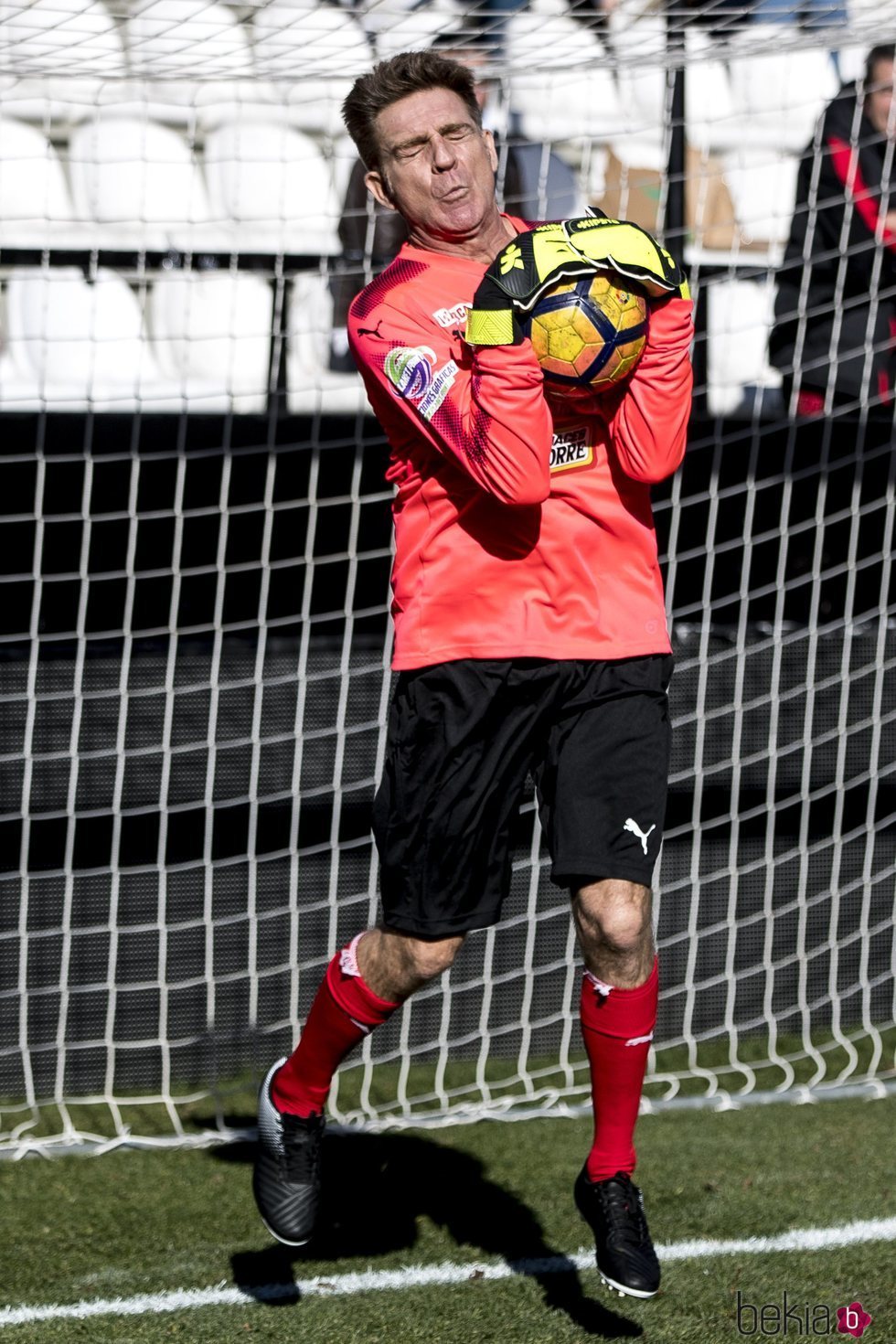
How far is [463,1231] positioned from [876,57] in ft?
12.7

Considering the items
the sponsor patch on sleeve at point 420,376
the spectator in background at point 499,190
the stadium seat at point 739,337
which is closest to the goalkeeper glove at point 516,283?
the sponsor patch on sleeve at point 420,376

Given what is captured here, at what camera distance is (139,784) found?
403 cm

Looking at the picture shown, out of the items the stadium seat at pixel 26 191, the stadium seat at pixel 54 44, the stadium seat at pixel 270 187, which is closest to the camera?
the stadium seat at pixel 54 44

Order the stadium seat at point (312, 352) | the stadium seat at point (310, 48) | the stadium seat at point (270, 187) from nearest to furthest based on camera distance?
1. the stadium seat at point (310, 48)
2. the stadium seat at point (312, 352)
3. the stadium seat at point (270, 187)

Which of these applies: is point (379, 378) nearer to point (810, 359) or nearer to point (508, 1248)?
point (508, 1248)

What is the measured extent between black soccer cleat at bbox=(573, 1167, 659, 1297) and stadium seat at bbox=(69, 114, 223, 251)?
15.1 feet

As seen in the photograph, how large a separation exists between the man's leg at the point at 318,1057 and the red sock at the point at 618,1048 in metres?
0.26

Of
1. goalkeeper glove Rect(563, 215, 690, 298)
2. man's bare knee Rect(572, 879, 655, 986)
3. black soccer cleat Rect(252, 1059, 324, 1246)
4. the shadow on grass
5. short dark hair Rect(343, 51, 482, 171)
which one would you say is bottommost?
the shadow on grass

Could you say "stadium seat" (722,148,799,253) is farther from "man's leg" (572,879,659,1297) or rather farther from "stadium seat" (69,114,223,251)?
"man's leg" (572,879,659,1297)

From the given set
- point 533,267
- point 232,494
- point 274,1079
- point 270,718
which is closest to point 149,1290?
point 274,1079

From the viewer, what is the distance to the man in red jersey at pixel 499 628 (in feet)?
8.15

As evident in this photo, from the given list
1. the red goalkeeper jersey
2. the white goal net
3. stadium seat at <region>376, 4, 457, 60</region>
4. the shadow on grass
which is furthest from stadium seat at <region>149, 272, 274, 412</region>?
the red goalkeeper jersey

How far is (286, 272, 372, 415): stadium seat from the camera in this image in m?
5.72

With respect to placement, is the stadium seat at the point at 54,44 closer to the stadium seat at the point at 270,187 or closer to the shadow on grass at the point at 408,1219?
the stadium seat at the point at 270,187
